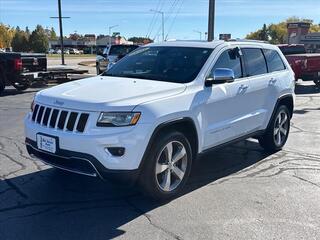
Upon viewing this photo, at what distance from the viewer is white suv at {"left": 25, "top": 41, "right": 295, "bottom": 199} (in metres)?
4.62

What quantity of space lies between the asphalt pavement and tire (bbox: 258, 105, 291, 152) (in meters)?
0.20

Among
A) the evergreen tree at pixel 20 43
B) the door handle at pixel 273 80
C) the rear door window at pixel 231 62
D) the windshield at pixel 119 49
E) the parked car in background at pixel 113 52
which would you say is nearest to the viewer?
the rear door window at pixel 231 62

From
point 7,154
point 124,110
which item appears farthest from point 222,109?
point 7,154

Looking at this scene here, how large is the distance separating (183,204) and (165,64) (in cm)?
186

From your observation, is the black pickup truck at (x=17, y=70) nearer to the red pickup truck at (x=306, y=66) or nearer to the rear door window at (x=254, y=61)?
the red pickup truck at (x=306, y=66)

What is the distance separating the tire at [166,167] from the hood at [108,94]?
48 centimetres

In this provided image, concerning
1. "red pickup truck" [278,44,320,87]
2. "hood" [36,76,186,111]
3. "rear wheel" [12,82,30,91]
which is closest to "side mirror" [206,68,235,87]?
"hood" [36,76,186,111]

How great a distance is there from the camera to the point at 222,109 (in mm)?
5852

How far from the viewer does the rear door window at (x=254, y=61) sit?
6.62 m

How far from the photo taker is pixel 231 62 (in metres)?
6.27

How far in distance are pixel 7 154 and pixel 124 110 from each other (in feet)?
10.6

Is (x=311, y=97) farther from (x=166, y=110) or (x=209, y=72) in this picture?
(x=166, y=110)

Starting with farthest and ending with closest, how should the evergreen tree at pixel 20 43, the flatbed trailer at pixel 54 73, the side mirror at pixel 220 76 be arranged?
the evergreen tree at pixel 20 43 → the flatbed trailer at pixel 54 73 → the side mirror at pixel 220 76

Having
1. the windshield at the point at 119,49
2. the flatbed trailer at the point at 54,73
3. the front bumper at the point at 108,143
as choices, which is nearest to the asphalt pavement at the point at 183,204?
the front bumper at the point at 108,143
